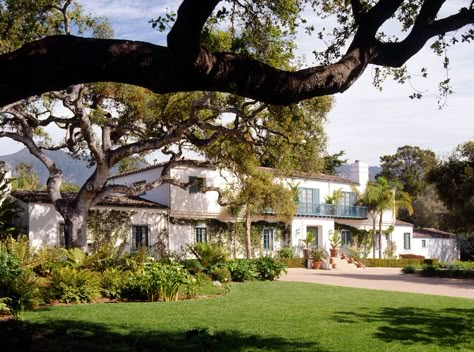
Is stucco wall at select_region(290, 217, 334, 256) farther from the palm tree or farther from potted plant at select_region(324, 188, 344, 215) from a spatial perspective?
the palm tree

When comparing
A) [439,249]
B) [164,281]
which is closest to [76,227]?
[164,281]

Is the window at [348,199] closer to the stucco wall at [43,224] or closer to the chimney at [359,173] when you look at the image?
the chimney at [359,173]

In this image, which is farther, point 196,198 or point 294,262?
point 294,262

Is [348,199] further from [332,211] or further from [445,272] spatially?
[445,272]

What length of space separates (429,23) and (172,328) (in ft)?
21.2

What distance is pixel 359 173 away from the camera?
4750cm

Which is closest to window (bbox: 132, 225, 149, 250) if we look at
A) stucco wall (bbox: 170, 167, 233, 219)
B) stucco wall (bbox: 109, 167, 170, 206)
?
stucco wall (bbox: 170, 167, 233, 219)

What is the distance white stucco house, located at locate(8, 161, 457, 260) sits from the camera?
2930 centimetres

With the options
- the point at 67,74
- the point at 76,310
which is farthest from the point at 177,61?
the point at 76,310

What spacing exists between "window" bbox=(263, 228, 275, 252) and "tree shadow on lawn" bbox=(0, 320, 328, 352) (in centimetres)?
2938

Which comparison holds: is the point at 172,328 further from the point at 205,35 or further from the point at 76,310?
the point at 205,35

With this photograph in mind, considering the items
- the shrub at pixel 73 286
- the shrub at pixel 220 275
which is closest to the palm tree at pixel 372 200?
the shrub at pixel 220 275

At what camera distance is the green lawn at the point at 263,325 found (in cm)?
827

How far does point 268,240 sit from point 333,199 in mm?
7490
